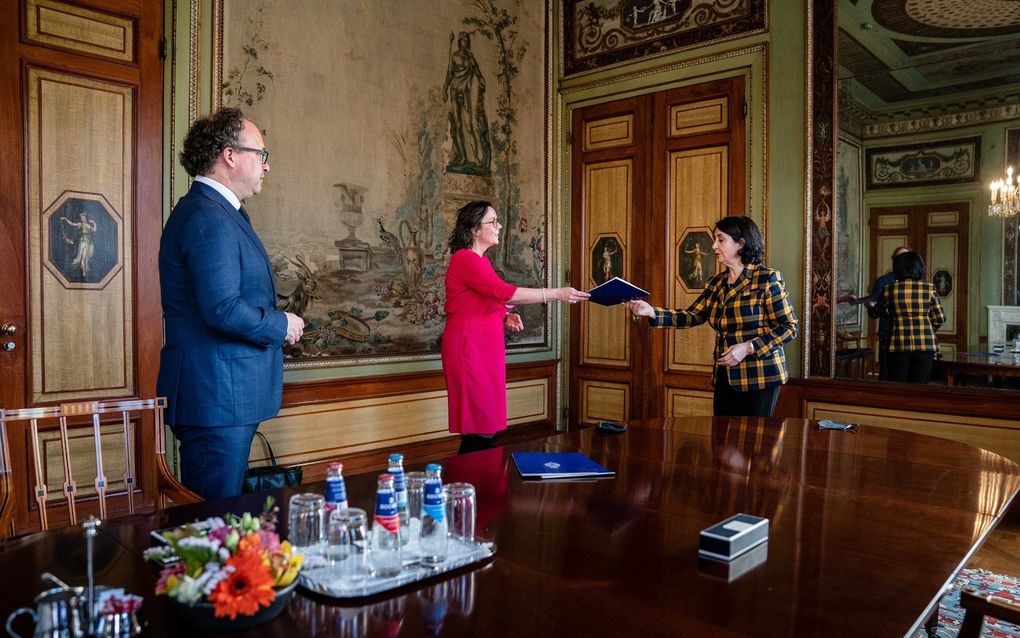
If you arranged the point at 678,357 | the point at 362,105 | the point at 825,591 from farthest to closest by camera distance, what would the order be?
1. the point at 678,357
2. the point at 362,105
3. the point at 825,591

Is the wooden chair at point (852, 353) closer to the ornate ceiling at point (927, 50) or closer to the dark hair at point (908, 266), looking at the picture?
the dark hair at point (908, 266)

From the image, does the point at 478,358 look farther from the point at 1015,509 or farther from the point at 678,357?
the point at 1015,509

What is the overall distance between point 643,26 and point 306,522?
5329 mm

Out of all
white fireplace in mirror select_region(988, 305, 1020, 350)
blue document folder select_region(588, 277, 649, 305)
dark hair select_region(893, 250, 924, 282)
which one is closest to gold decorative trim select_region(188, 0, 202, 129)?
blue document folder select_region(588, 277, 649, 305)

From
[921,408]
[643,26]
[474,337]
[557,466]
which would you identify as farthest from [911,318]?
[557,466]

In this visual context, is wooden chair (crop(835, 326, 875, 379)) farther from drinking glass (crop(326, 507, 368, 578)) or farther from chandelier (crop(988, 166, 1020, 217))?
drinking glass (crop(326, 507, 368, 578))

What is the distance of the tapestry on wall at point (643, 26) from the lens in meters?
5.27

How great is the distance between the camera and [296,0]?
4477 millimetres

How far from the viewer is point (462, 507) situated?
1.47 metres

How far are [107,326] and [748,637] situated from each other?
363 cm

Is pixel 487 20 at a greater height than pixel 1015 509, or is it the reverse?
pixel 487 20

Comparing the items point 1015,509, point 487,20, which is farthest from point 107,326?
point 1015,509

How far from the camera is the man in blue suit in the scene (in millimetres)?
2127

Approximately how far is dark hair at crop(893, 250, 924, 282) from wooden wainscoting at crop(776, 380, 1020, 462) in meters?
0.67
